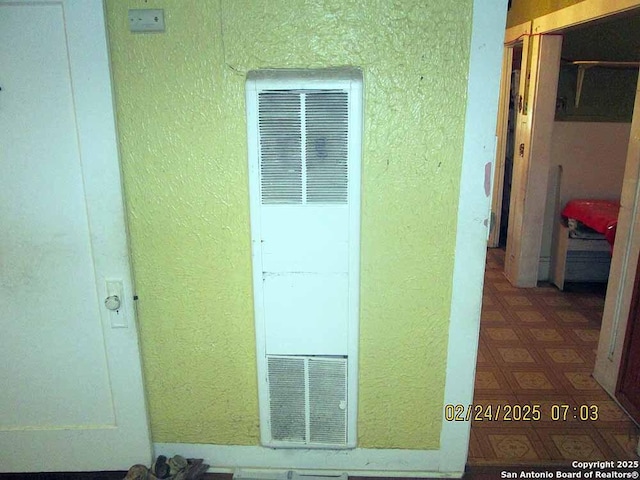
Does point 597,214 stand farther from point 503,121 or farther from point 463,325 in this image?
point 463,325

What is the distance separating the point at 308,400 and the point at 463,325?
660mm

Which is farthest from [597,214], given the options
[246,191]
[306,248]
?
[246,191]

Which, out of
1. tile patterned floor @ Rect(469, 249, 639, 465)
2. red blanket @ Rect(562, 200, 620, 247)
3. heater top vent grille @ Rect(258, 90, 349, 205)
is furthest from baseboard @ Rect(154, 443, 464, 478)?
red blanket @ Rect(562, 200, 620, 247)

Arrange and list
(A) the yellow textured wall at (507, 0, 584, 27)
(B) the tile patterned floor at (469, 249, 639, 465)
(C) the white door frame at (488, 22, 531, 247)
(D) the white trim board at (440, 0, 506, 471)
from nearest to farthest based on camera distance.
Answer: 1. (D) the white trim board at (440, 0, 506, 471)
2. (B) the tile patterned floor at (469, 249, 639, 465)
3. (A) the yellow textured wall at (507, 0, 584, 27)
4. (C) the white door frame at (488, 22, 531, 247)

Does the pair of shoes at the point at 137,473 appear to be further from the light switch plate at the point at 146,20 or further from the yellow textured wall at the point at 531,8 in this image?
the yellow textured wall at the point at 531,8

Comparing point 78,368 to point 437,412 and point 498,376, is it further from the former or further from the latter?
point 498,376

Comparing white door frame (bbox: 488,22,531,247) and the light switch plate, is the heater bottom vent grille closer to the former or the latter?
the light switch plate

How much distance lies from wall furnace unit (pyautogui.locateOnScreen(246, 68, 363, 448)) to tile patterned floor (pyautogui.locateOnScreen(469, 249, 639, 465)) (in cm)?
78

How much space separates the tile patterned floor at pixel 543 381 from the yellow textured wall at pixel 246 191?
0.53 metres

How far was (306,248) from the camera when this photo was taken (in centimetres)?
162

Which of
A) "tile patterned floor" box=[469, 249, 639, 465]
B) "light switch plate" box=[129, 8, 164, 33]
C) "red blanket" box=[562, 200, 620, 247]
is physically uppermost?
"light switch plate" box=[129, 8, 164, 33]

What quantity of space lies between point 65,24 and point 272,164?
0.80m

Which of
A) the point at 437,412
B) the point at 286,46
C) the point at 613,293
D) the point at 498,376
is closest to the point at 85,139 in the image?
the point at 286,46

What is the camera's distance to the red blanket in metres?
3.23
